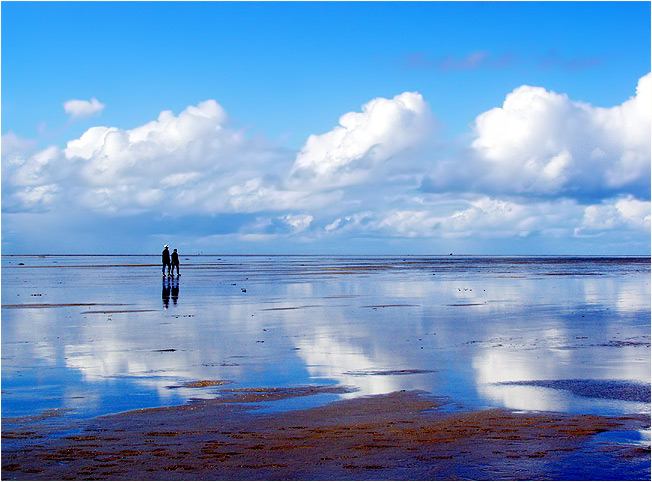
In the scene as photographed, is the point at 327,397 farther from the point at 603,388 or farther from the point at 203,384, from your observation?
the point at 603,388

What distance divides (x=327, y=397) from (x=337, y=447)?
3089 mm

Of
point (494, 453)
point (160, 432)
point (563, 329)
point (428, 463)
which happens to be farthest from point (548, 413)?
point (563, 329)

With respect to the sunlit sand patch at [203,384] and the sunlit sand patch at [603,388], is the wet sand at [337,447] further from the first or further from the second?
the sunlit sand patch at [203,384]

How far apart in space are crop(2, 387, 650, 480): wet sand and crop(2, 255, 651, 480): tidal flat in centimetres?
3

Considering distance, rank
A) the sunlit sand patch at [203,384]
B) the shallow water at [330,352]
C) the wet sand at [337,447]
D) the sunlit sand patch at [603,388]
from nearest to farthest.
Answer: the wet sand at [337,447] → the sunlit sand patch at [603,388] → the shallow water at [330,352] → the sunlit sand patch at [203,384]

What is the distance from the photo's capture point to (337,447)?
9000 mm

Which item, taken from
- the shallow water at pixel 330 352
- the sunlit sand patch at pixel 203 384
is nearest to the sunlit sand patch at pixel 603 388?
the shallow water at pixel 330 352

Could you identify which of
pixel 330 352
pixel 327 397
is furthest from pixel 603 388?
pixel 330 352

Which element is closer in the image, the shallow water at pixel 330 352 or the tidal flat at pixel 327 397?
the tidal flat at pixel 327 397

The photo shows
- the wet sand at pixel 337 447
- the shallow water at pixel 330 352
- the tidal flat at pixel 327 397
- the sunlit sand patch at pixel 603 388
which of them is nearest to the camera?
the wet sand at pixel 337 447

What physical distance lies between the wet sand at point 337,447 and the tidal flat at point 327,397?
3 cm

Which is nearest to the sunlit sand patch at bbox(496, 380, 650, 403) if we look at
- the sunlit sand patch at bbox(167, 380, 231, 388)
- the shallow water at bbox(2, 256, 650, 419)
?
the shallow water at bbox(2, 256, 650, 419)

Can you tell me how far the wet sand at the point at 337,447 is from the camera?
8.02 metres

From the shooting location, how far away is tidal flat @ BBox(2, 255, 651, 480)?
27.6ft
